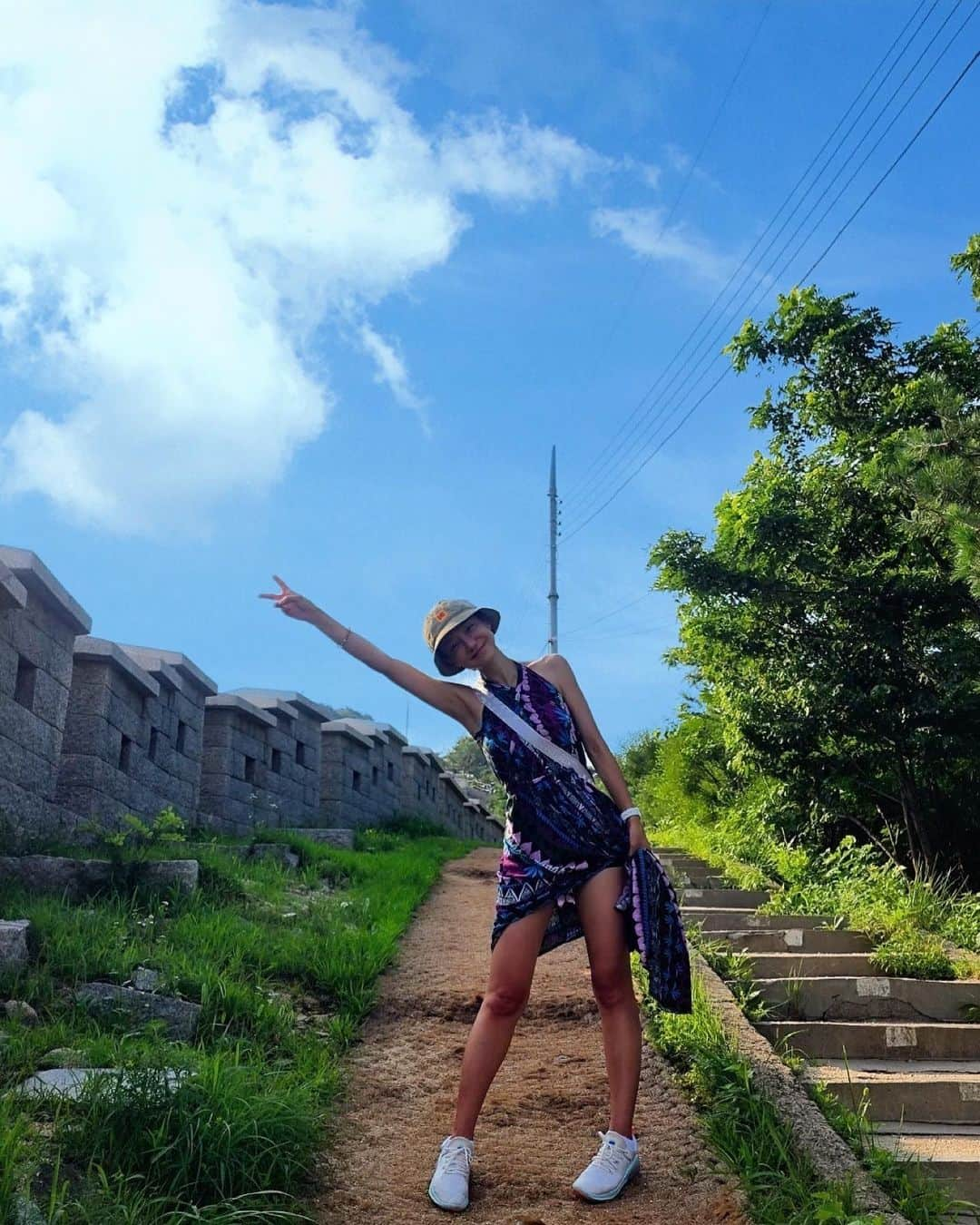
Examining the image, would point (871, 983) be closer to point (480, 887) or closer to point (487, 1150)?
point (487, 1150)

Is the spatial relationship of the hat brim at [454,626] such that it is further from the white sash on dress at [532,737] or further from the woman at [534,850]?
the white sash on dress at [532,737]

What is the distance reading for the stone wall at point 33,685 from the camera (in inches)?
278

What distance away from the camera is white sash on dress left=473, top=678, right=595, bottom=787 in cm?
342

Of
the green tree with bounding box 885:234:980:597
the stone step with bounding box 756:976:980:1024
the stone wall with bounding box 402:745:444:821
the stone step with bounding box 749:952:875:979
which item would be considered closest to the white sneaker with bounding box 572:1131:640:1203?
the stone step with bounding box 756:976:980:1024

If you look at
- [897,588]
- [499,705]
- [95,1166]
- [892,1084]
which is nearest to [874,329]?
[897,588]

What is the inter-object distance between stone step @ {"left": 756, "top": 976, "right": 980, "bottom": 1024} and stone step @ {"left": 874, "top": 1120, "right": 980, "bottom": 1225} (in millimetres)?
1161

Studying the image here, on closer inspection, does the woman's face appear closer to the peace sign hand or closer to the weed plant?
the peace sign hand

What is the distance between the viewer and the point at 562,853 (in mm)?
3361

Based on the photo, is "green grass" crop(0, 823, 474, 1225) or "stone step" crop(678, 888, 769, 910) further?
"stone step" crop(678, 888, 769, 910)

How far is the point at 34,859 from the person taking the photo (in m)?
6.48

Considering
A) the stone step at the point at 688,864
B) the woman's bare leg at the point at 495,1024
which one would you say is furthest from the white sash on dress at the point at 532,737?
the stone step at the point at 688,864

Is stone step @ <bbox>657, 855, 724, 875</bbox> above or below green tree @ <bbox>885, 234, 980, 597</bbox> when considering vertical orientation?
below

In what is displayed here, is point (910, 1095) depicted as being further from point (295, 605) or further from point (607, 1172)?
point (295, 605)

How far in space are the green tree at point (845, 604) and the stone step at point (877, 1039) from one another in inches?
194
